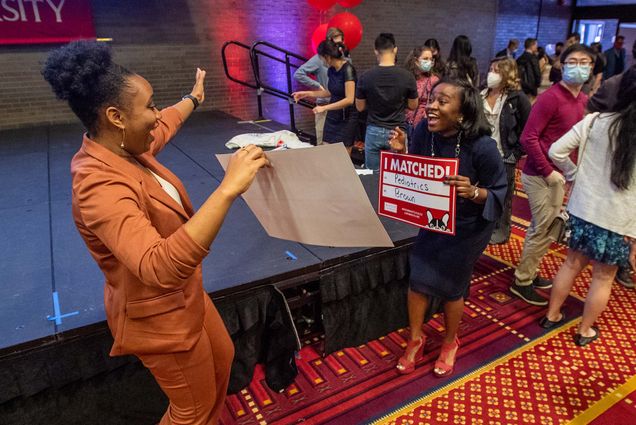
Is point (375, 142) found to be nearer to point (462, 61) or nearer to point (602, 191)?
point (462, 61)

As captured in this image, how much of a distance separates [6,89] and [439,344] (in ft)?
20.1

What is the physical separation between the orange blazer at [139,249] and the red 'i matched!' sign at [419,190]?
83 cm

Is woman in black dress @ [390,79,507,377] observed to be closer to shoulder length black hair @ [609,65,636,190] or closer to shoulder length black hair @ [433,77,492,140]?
shoulder length black hair @ [433,77,492,140]

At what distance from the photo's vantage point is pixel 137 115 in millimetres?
1020

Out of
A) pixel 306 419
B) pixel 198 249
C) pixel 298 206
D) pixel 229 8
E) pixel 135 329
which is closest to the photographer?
pixel 198 249

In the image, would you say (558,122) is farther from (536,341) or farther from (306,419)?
(306,419)

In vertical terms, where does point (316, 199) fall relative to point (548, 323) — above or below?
above

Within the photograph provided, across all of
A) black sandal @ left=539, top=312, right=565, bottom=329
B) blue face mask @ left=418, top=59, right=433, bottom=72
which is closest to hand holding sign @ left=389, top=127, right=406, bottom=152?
black sandal @ left=539, top=312, right=565, bottom=329


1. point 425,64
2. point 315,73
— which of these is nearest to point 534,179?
point 425,64

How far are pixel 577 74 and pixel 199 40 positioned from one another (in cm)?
562

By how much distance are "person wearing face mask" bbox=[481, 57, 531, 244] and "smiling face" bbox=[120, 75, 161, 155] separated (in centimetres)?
231

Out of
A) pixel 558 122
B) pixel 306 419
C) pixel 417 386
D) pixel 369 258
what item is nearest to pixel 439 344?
pixel 417 386

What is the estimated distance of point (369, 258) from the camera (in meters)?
2.18

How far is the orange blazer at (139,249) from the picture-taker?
34.8 inches
